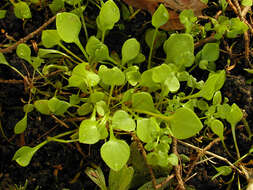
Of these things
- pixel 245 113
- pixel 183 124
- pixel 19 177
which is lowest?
pixel 19 177

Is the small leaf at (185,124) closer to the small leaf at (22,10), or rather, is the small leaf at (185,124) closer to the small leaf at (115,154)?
the small leaf at (115,154)

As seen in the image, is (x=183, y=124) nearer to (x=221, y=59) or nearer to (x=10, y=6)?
(x=221, y=59)

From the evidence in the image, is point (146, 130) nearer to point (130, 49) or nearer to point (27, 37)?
point (130, 49)

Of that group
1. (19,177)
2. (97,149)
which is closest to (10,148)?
(19,177)

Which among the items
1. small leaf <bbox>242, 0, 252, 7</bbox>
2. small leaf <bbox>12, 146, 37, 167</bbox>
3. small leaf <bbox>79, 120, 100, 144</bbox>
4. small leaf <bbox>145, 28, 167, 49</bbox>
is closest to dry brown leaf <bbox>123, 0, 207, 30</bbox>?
small leaf <bbox>145, 28, 167, 49</bbox>

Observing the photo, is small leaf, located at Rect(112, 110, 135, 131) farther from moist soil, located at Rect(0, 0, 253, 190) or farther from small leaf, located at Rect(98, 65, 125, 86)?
moist soil, located at Rect(0, 0, 253, 190)

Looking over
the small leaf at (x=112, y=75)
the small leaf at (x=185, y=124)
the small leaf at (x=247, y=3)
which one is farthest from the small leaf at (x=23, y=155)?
the small leaf at (x=247, y=3)

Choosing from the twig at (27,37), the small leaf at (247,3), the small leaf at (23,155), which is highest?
the small leaf at (247,3)
